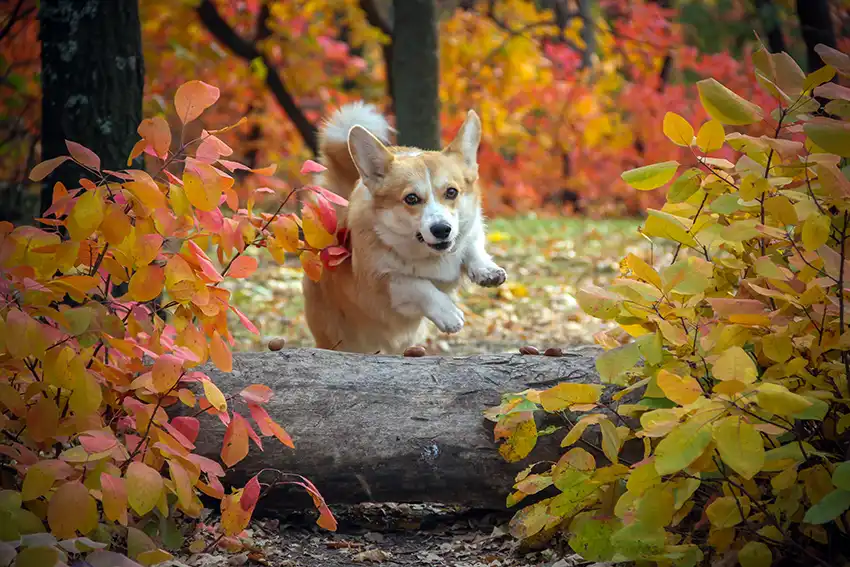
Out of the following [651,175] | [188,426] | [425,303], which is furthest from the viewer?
[425,303]

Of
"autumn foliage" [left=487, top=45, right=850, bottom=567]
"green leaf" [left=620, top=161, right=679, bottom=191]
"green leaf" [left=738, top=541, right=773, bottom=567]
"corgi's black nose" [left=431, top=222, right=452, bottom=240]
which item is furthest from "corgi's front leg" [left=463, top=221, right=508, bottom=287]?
"green leaf" [left=738, top=541, right=773, bottom=567]

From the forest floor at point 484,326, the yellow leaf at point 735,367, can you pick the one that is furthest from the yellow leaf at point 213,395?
the yellow leaf at point 735,367

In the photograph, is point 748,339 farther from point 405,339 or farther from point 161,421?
point 405,339

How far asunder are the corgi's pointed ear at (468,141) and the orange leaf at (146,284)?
78.4 inches

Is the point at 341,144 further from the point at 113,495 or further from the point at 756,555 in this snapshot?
the point at 756,555

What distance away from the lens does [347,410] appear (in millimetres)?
2412

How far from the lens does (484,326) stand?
16.2 feet

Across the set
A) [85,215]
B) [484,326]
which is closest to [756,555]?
[85,215]

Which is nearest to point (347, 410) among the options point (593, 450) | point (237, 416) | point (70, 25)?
point (237, 416)

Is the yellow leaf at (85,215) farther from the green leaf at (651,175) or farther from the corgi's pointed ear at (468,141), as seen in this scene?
the corgi's pointed ear at (468,141)

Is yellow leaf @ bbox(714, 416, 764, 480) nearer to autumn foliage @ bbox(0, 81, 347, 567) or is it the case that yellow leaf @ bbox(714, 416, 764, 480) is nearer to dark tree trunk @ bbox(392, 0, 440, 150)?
autumn foliage @ bbox(0, 81, 347, 567)

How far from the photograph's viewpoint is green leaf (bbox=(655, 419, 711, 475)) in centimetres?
149

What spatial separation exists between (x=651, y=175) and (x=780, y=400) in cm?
63

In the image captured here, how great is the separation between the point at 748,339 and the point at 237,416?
1.12 meters
